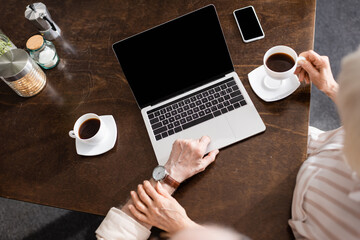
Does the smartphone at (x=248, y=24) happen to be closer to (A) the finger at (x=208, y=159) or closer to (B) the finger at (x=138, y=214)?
(A) the finger at (x=208, y=159)

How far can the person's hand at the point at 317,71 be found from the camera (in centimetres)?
99

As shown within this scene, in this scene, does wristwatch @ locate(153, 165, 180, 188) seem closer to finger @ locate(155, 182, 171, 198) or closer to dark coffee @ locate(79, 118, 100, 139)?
finger @ locate(155, 182, 171, 198)

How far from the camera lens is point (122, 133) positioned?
3.51ft

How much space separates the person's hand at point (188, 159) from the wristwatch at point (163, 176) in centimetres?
1

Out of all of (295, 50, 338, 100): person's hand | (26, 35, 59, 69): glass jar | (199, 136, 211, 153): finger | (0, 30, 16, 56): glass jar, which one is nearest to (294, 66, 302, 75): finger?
(295, 50, 338, 100): person's hand

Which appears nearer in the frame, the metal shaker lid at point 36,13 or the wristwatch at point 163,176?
the wristwatch at point 163,176

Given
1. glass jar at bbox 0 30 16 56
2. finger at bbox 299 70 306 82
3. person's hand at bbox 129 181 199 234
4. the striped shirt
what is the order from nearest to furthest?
the striped shirt → person's hand at bbox 129 181 199 234 → finger at bbox 299 70 306 82 → glass jar at bbox 0 30 16 56

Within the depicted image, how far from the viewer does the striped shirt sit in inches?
29.2

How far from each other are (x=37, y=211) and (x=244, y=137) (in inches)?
61.2

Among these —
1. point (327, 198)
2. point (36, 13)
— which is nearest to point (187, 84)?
point (327, 198)

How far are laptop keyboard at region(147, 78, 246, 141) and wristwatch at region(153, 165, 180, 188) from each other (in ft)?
0.38

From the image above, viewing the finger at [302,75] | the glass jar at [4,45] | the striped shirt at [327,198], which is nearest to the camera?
the striped shirt at [327,198]

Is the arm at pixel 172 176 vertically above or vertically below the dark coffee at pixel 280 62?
below

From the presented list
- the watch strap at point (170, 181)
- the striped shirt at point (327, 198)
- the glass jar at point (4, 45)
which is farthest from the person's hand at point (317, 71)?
the glass jar at point (4, 45)
